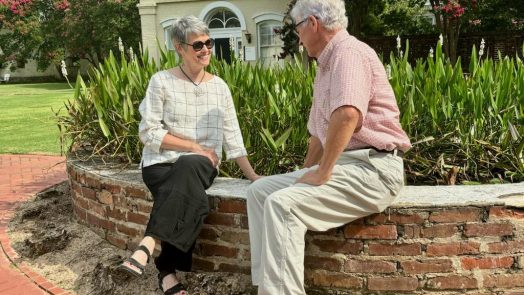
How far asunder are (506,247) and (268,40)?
62.1ft

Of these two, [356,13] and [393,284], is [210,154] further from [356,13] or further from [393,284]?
[356,13]

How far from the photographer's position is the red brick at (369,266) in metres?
2.86

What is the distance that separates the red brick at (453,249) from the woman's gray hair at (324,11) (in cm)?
115

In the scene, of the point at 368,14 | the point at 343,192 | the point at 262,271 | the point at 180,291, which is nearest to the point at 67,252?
the point at 180,291

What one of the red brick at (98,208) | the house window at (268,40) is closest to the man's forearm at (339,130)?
the red brick at (98,208)

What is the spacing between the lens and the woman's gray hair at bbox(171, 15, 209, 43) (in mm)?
3271

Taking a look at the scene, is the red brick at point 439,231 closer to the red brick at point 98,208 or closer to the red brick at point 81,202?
the red brick at point 98,208

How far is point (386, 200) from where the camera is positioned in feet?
8.96

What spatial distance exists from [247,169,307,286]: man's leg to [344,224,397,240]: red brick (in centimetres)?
37

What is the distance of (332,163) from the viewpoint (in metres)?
2.60

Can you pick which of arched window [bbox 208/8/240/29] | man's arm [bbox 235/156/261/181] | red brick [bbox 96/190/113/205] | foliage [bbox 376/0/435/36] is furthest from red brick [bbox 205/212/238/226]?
arched window [bbox 208/8/240/29]

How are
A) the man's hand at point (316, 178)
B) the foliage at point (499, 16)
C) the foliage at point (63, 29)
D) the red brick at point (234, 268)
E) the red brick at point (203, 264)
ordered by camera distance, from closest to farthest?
the man's hand at point (316, 178)
the red brick at point (234, 268)
the red brick at point (203, 264)
the foliage at point (499, 16)
the foliage at point (63, 29)

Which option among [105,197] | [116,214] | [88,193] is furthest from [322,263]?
[88,193]

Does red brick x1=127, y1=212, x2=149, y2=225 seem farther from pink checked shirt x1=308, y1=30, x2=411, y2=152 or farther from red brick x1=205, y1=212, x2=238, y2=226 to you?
pink checked shirt x1=308, y1=30, x2=411, y2=152
